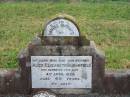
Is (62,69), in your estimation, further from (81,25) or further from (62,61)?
(81,25)

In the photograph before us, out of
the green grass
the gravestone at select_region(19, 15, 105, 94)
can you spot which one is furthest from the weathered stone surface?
the green grass

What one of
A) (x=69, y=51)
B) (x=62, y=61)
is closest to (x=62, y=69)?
(x=62, y=61)

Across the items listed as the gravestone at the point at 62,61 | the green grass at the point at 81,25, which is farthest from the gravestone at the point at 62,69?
the green grass at the point at 81,25

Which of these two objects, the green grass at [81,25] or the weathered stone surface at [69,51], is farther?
the green grass at [81,25]

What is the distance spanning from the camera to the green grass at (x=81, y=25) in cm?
1009

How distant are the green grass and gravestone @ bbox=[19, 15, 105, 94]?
1.82 meters

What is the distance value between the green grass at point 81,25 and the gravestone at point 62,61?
182 cm

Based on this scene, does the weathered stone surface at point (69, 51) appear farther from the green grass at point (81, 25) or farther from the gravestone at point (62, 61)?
the green grass at point (81, 25)

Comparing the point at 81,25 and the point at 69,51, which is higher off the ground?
the point at 81,25

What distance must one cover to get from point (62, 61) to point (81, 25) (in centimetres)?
630

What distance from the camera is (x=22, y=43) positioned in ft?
36.4

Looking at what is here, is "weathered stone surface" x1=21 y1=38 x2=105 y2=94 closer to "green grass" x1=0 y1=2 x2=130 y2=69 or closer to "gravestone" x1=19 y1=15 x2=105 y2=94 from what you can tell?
"gravestone" x1=19 y1=15 x2=105 y2=94

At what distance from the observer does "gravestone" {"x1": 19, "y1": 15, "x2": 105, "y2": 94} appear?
7344 mm

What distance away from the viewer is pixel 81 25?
1362 centimetres
